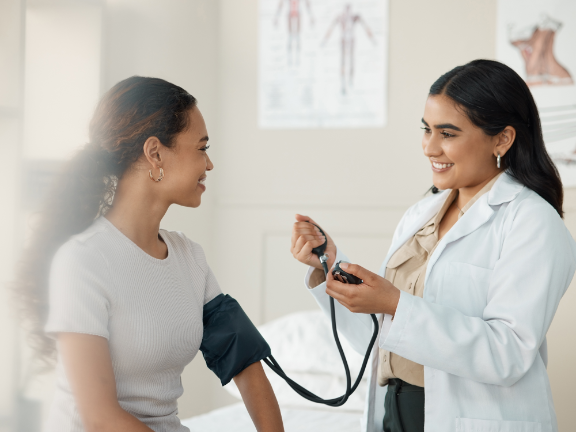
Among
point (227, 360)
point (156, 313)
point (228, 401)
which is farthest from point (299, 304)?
point (156, 313)

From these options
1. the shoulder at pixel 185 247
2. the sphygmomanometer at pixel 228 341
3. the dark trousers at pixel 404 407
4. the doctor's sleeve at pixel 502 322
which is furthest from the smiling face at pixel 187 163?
the dark trousers at pixel 404 407

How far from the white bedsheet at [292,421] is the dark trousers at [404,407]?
588 mm

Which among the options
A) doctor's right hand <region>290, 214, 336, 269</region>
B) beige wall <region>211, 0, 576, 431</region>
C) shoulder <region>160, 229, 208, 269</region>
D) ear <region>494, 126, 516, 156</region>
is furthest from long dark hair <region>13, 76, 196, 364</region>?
beige wall <region>211, 0, 576, 431</region>

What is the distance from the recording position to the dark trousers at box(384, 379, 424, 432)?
1359 millimetres

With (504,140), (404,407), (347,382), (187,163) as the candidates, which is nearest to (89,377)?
(187,163)

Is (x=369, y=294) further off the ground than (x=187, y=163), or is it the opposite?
(x=187, y=163)

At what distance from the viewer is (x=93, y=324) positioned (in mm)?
1006

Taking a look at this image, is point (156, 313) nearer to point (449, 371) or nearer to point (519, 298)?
point (449, 371)

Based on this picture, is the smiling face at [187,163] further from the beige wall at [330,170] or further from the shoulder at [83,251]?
the beige wall at [330,170]

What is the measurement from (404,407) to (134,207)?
773 mm

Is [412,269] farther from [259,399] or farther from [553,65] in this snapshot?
[553,65]

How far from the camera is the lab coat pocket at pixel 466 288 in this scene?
1288 millimetres

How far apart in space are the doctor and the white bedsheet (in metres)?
0.54

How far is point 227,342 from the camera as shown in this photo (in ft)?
4.24
